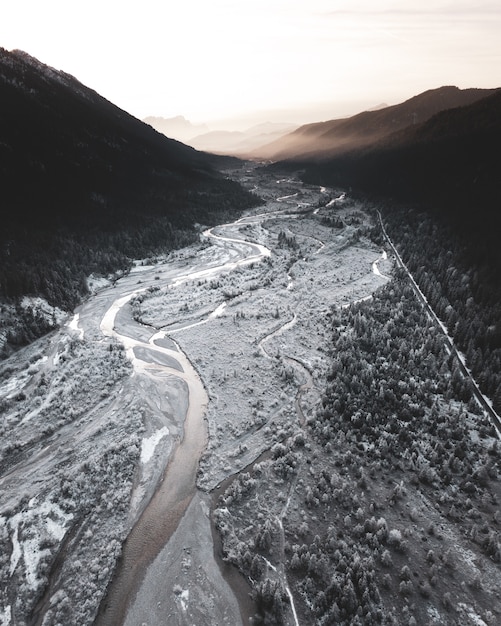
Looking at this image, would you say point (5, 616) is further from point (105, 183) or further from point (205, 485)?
point (105, 183)

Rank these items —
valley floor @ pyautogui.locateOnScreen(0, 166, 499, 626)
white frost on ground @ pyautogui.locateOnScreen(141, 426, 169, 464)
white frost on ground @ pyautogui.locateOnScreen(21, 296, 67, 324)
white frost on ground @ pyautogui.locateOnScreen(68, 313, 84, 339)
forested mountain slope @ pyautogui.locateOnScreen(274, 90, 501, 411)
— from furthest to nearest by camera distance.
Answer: white frost on ground @ pyautogui.locateOnScreen(21, 296, 67, 324)
white frost on ground @ pyautogui.locateOnScreen(68, 313, 84, 339)
forested mountain slope @ pyautogui.locateOnScreen(274, 90, 501, 411)
white frost on ground @ pyautogui.locateOnScreen(141, 426, 169, 464)
valley floor @ pyautogui.locateOnScreen(0, 166, 499, 626)

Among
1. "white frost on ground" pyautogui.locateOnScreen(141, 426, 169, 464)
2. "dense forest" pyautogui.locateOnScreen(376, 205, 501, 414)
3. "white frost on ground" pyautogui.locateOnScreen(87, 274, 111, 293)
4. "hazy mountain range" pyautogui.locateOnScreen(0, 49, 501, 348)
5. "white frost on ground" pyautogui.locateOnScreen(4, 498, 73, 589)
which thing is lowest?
"white frost on ground" pyautogui.locateOnScreen(4, 498, 73, 589)

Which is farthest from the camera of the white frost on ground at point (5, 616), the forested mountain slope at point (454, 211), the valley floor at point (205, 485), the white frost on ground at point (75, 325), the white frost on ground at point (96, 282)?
the white frost on ground at point (96, 282)

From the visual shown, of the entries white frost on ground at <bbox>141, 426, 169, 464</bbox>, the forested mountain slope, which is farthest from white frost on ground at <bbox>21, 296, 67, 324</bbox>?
the forested mountain slope

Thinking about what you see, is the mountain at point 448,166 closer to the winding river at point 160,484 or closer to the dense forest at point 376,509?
the dense forest at point 376,509

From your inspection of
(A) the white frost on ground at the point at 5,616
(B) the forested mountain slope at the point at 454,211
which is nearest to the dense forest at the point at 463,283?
(B) the forested mountain slope at the point at 454,211

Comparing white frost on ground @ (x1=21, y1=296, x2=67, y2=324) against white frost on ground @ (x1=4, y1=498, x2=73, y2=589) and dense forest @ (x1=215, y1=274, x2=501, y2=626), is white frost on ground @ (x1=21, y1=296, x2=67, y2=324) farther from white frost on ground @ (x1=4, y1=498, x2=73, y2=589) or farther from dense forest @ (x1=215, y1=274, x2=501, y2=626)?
dense forest @ (x1=215, y1=274, x2=501, y2=626)
